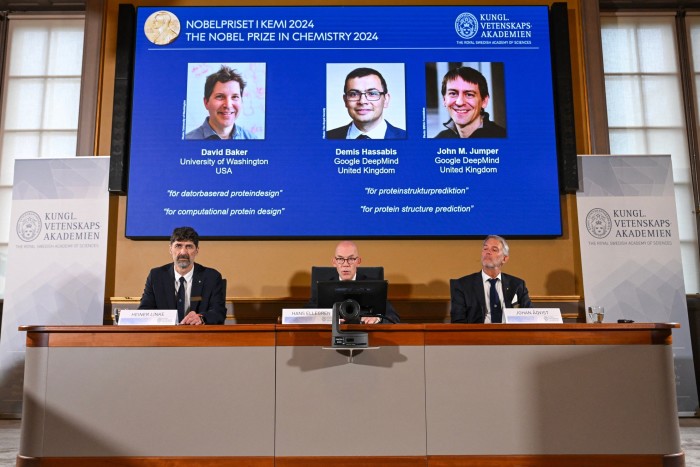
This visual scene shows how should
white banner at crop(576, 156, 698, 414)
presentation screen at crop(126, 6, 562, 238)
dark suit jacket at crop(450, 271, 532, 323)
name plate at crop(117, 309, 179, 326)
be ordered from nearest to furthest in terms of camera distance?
name plate at crop(117, 309, 179, 326)
dark suit jacket at crop(450, 271, 532, 323)
white banner at crop(576, 156, 698, 414)
presentation screen at crop(126, 6, 562, 238)

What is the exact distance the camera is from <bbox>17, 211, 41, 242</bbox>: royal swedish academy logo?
16.5 ft

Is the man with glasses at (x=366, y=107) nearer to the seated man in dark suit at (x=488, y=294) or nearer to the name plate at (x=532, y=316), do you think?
the seated man in dark suit at (x=488, y=294)

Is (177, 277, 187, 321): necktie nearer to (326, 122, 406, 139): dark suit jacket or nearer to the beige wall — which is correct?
the beige wall

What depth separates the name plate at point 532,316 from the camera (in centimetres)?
319

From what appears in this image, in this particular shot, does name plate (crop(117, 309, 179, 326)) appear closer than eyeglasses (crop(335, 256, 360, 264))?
Yes

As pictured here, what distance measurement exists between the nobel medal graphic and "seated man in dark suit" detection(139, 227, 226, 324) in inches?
80.3

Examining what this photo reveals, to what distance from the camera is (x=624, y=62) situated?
5.94m

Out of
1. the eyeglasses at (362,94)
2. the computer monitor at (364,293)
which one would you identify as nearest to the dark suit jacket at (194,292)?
the computer monitor at (364,293)

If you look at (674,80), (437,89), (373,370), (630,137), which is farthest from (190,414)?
(674,80)

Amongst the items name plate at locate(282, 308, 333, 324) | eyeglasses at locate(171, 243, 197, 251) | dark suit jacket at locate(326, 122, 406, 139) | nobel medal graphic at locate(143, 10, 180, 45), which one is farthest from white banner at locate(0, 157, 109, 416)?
name plate at locate(282, 308, 333, 324)

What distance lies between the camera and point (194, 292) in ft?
13.2

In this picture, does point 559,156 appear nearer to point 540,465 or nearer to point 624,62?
point 624,62

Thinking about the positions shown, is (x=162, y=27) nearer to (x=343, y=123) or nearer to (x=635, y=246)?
(x=343, y=123)

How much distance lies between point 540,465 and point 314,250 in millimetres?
2634
